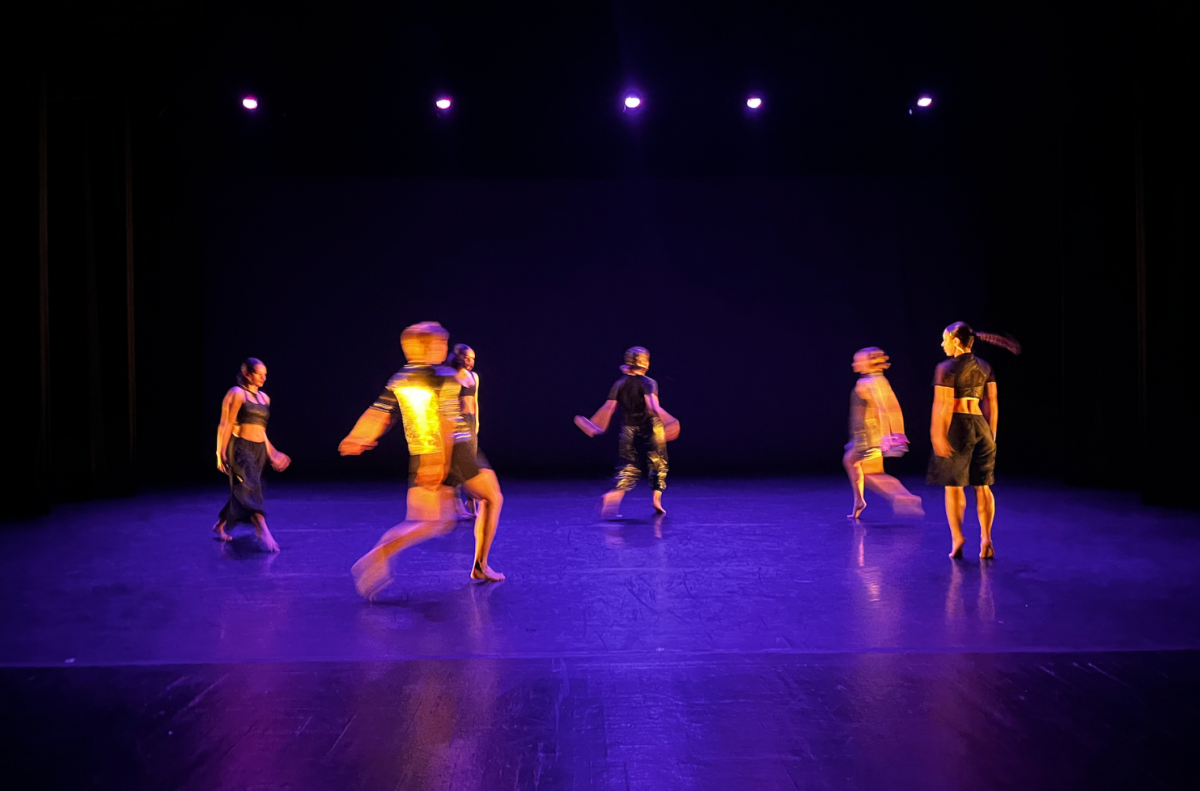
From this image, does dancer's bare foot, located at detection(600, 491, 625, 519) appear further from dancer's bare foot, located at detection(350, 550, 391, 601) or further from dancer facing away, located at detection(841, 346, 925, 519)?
dancer's bare foot, located at detection(350, 550, 391, 601)

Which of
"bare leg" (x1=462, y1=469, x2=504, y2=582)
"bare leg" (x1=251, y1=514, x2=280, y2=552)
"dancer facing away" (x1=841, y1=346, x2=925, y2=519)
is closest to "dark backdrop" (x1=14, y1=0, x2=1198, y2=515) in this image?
"dancer facing away" (x1=841, y1=346, x2=925, y2=519)

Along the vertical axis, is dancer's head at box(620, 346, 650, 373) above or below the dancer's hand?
above

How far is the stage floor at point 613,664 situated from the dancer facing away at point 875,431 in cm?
86

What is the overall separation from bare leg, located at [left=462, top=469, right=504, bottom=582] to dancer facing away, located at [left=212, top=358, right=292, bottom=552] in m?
2.02

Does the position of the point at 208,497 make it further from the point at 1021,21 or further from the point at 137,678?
the point at 1021,21

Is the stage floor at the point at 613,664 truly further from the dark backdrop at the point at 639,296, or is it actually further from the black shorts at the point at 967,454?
the dark backdrop at the point at 639,296

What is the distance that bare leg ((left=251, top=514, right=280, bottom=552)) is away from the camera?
631 cm

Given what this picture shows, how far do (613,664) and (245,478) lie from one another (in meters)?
3.98

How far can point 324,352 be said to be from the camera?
470 inches

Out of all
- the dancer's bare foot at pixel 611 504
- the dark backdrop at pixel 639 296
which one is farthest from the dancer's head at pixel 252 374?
the dark backdrop at pixel 639 296

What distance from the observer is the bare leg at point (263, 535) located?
6311mm

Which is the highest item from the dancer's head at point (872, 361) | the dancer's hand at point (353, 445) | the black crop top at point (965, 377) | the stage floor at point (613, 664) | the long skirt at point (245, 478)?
the dancer's head at point (872, 361)

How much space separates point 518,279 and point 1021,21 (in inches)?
272

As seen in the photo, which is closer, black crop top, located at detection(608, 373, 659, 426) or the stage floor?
the stage floor
